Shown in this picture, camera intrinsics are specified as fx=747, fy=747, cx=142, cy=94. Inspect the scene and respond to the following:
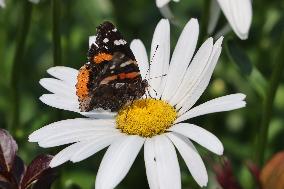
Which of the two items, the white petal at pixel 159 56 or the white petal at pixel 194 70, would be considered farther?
the white petal at pixel 159 56

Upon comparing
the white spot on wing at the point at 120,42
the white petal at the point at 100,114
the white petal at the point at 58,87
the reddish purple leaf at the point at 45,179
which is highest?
the white spot on wing at the point at 120,42

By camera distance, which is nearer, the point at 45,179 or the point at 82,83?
the point at 45,179

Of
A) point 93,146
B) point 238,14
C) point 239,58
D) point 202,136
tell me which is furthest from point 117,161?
point 239,58

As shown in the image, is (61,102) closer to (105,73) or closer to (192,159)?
(105,73)

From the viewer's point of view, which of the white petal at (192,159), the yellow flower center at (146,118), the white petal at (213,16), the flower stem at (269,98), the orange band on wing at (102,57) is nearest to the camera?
the white petal at (192,159)

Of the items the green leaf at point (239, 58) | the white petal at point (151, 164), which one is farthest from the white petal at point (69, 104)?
the green leaf at point (239, 58)

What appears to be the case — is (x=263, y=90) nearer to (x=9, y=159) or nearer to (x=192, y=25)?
(x=192, y=25)

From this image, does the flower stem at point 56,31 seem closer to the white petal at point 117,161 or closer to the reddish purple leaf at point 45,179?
the white petal at point 117,161

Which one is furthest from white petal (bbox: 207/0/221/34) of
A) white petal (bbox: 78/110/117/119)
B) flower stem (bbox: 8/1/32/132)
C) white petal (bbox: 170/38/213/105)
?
flower stem (bbox: 8/1/32/132)
